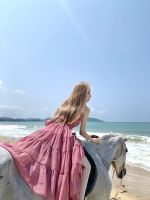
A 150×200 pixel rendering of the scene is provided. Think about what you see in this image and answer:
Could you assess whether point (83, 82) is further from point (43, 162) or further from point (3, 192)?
point (3, 192)

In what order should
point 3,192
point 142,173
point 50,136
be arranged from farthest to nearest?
point 142,173 < point 50,136 < point 3,192

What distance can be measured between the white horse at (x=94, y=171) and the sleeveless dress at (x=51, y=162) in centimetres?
9

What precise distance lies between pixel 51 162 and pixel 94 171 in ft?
2.70

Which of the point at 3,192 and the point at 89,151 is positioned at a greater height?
the point at 89,151

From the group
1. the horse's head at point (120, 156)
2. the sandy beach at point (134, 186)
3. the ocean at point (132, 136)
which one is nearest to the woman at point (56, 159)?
the horse's head at point (120, 156)

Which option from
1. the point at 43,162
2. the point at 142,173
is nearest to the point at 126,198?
the point at 142,173

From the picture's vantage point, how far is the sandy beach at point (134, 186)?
9.77m

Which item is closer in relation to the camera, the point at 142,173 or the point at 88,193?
the point at 88,193

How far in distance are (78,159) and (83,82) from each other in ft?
4.21

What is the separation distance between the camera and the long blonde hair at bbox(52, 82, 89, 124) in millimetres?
5254

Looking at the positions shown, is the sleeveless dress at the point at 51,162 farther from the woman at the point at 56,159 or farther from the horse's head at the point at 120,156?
the horse's head at the point at 120,156

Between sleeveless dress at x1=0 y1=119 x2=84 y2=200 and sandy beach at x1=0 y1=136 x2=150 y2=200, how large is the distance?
440 centimetres

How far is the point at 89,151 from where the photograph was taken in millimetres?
5301

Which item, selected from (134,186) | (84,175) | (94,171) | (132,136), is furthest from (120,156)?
(132,136)
